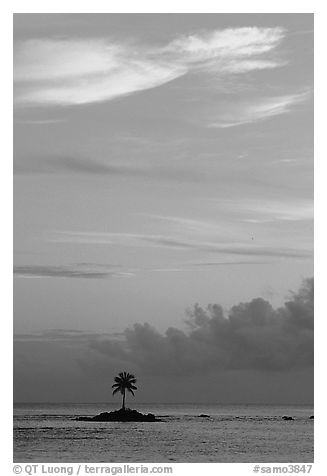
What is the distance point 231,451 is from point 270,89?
1789cm

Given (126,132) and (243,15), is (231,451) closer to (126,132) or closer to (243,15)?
(126,132)

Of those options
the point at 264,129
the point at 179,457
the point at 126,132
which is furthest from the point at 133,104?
the point at 179,457

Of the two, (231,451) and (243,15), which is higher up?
(243,15)

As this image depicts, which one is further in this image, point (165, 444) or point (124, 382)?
point (124, 382)

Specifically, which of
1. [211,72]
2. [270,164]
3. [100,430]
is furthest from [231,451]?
[211,72]

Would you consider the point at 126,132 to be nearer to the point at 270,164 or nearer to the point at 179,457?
the point at 270,164

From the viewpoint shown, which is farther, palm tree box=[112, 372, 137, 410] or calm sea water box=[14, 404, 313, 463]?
palm tree box=[112, 372, 137, 410]

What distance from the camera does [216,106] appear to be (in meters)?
22.6

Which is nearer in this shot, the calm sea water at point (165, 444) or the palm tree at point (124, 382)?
the calm sea water at point (165, 444)

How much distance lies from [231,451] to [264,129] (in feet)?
55.8
